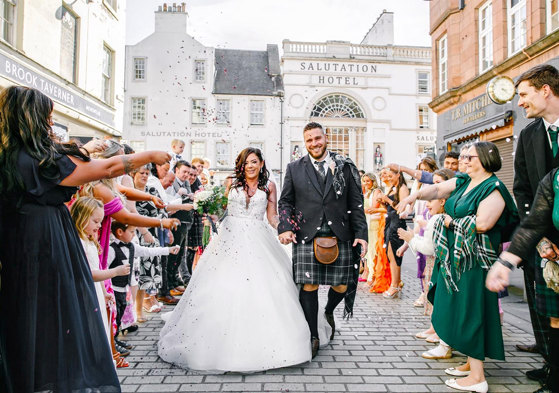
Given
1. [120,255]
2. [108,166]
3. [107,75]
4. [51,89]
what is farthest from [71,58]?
[108,166]

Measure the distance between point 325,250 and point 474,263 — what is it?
1409 mm

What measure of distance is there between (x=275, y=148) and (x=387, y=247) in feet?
79.0

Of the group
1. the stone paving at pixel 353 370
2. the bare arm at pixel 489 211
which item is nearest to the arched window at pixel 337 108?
the stone paving at pixel 353 370

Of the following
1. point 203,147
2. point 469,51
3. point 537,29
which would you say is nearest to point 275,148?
point 203,147

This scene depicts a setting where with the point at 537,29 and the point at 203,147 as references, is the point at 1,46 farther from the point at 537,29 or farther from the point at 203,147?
the point at 203,147

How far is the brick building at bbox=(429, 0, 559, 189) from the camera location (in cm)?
1019

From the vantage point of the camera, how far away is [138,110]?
30.6 metres

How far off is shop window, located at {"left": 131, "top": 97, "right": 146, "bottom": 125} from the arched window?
12.9m

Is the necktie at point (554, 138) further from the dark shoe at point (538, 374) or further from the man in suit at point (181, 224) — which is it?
the man in suit at point (181, 224)

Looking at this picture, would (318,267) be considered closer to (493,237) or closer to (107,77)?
(493,237)

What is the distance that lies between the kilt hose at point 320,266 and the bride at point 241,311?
0.18m

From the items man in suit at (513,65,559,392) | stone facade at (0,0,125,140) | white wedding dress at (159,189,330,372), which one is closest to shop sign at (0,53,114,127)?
stone facade at (0,0,125,140)

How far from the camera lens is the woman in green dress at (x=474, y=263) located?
3.49m

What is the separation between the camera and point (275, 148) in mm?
30766
